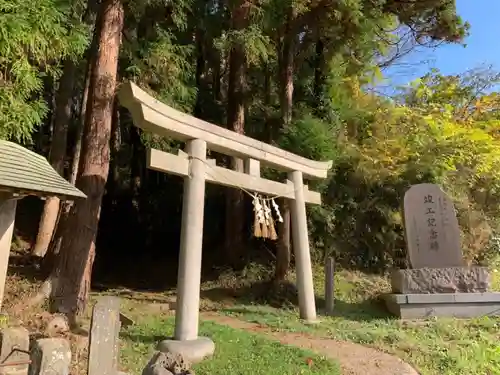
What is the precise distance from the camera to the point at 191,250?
616 cm

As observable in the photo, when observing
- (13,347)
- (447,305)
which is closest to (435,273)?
(447,305)

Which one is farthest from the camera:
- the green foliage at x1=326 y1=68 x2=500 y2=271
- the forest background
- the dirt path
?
the green foliage at x1=326 y1=68 x2=500 y2=271

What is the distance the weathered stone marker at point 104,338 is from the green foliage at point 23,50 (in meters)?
3.70

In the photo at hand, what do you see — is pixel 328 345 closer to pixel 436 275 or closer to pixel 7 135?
pixel 436 275

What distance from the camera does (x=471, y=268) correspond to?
8750 mm

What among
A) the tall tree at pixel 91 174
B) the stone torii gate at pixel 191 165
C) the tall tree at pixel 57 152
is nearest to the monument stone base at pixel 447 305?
the stone torii gate at pixel 191 165

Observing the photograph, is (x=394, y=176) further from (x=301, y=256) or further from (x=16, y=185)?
(x=16, y=185)

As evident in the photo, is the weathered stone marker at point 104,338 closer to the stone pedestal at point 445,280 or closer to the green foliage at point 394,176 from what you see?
the stone pedestal at point 445,280

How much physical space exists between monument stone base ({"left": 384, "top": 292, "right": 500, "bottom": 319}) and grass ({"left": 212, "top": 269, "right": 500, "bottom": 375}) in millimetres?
250

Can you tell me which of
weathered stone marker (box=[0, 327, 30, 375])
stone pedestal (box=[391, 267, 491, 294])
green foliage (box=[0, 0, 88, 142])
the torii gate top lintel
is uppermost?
green foliage (box=[0, 0, 88, 142])

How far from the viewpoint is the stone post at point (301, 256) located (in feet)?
26.8

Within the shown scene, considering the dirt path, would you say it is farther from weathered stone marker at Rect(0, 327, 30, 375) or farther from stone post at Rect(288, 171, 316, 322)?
weathered stone marker at Rect(0, 327, 30, 375)

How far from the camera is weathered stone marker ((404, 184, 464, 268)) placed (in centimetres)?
898

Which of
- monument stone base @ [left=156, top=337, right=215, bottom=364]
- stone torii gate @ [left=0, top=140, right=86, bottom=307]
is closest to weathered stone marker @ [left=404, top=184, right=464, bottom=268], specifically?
monument stone base @ [left=156, top=337, right=215, bottom=364]
